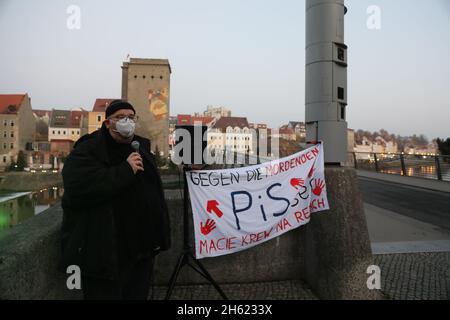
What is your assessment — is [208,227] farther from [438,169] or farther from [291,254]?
[438,169]

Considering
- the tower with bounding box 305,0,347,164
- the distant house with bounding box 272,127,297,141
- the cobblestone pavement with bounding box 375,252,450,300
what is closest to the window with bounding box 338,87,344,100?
the tower with bounding box 305,0,347,164

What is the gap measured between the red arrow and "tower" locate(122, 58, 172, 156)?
78828 mm

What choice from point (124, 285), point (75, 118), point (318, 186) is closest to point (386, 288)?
point (318, 186)

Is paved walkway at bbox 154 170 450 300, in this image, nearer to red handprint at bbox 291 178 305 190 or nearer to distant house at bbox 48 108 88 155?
red handprint at bbox 291 178 305 190

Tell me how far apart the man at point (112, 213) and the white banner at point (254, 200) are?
110 centimetres

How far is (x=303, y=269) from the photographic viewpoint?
12.6 ft

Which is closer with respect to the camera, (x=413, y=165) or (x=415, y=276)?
(x=415, y=276)

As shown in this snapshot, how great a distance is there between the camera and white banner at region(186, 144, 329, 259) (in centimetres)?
353

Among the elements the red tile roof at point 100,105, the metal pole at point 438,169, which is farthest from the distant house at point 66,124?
the metal pole at point 438,169

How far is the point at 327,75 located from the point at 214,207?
2.21 metres

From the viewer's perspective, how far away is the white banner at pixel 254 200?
3531 millimetres

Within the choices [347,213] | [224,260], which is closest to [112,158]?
[224,260]

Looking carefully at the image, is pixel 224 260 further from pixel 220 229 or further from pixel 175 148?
pixel 175 148

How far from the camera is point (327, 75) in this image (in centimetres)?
372
